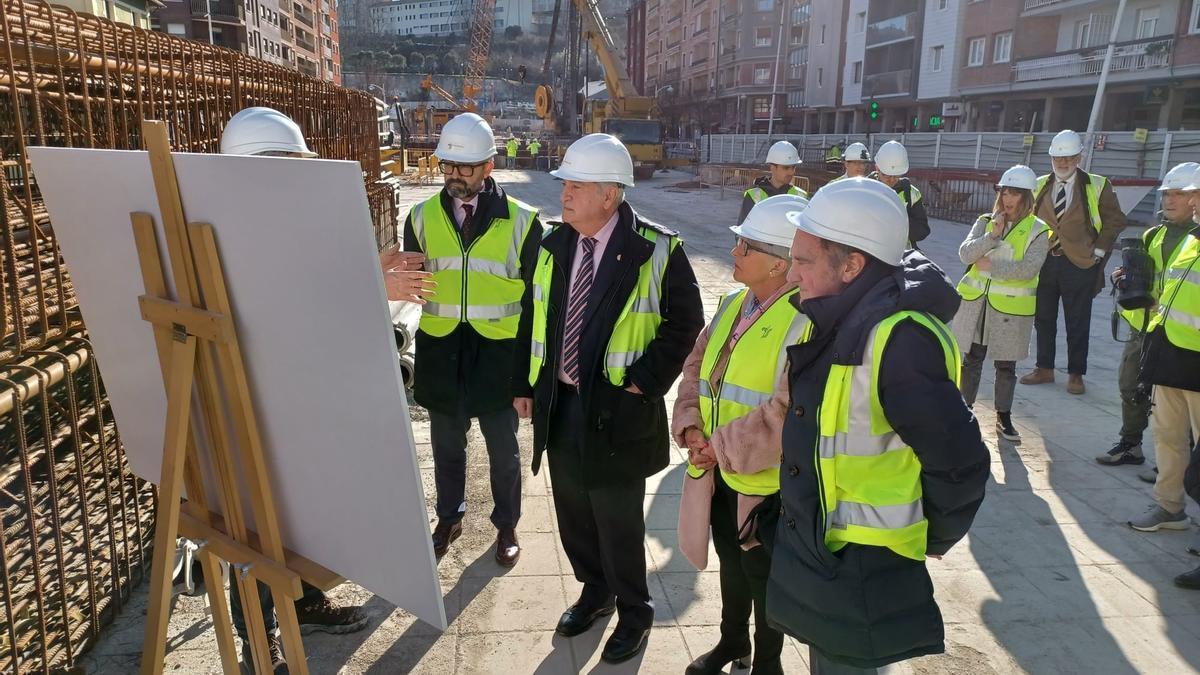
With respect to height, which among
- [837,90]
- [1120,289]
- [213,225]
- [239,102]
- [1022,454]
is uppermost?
[837,90]

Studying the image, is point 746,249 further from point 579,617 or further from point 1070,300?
point 1070,300

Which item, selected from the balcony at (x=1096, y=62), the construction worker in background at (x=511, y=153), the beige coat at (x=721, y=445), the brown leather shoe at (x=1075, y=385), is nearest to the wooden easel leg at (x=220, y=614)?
the beige coat at (x=721, y=445)

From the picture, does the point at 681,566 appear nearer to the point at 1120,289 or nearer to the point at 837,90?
the point at 1120,289

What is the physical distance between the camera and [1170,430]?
180 inches

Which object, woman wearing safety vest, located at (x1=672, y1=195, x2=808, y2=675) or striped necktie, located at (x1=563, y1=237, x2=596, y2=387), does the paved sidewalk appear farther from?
striped necktie, located at (x1=563, y1=237, x2=596, y2=387)

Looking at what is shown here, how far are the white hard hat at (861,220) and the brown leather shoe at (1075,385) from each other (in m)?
5.99

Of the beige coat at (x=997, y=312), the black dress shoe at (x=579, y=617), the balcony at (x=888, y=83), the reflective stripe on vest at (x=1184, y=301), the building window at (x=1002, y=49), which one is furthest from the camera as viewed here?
the balcony at (x=888, y=83)

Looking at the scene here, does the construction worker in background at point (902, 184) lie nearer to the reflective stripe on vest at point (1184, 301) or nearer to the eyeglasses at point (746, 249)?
the reflective stripe on vest at point (1184, 301)

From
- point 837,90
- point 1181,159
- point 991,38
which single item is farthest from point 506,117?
point 1181,159

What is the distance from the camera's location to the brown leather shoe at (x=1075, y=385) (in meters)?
7.23

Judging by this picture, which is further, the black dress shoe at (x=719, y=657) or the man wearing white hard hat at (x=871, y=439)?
the black dress shoe at (x=719, y=657)

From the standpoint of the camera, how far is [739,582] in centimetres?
318

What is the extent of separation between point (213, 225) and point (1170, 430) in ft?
16.1

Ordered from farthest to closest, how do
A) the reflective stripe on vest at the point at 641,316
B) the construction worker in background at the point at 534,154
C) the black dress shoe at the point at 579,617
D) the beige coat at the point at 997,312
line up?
the construction worker in background at the point at 534,154 → the beige coat at the point at 997,312 → the black dress shoe at the point at 579,617 → the reflective stripe on vest at the point at 641,316
